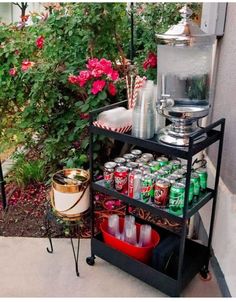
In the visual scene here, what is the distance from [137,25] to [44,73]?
1050mm

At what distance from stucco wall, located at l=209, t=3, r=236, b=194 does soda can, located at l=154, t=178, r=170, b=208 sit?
0.33 m

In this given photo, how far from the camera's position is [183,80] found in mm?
1625

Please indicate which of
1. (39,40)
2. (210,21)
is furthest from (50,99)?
(210,21)

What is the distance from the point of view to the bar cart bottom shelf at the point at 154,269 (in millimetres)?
1690

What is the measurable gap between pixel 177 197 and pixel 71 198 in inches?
23.6

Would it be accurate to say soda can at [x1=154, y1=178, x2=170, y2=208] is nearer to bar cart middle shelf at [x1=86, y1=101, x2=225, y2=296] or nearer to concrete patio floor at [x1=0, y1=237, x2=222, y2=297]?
bar cart middle shelf at [x1=86, y1=101, x2=225, y2=296]

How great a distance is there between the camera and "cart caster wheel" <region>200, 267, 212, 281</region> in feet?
6.20

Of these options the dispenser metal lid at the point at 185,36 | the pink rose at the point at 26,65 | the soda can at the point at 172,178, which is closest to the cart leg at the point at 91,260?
the soda can at the point at 172,178

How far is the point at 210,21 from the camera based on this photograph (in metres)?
1.80

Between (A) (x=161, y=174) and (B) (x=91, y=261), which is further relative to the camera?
(B) (x=91, y=261)

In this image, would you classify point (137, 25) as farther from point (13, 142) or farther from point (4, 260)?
point (4, 260)

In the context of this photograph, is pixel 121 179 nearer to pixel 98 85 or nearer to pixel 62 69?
pixel 98 85

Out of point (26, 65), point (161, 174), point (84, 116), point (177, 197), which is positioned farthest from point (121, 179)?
point (26, 65)

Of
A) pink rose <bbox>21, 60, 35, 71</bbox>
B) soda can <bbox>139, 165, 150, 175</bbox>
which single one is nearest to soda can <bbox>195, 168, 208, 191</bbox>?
soda can <bbox>139, 165, 150, 175</bbox>
